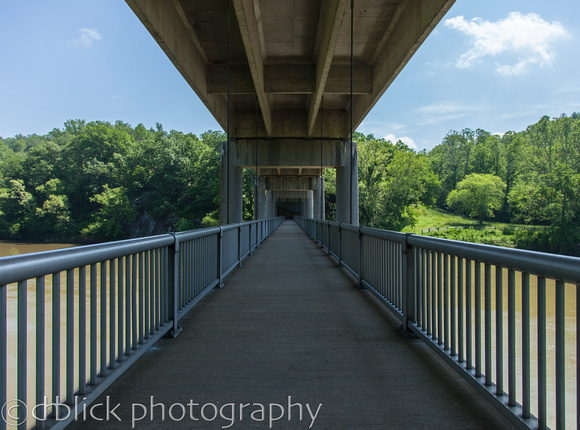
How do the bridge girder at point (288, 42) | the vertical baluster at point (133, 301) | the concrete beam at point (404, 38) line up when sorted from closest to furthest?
the vertical baluster at point (133, 301) < the concrete beam at point (404, 38) < the bridge girder at point (288, 42)

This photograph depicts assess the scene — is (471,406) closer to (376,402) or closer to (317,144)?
(376,402)

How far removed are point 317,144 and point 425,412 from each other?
16.2m

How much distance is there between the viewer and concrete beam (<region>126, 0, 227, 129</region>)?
7174 millimetres

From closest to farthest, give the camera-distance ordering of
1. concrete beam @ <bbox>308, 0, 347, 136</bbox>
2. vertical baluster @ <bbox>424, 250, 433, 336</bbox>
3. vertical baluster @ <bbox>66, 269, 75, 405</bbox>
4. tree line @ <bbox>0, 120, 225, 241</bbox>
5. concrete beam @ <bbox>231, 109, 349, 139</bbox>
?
1. vertical baluster @ <bbox>66, 269, 75, 405</bbox>
2. vertical baluster @ <bbox>424, 250, 433, 336</bbox>
3. concrete beam @ <bbox>308, 0, 347, 136</bbox>
4. concrete beam @ <bbox>231, 109, 349, 139</bbox>
5. tree line @ <bbox>0, 120, 225, 241</bbox>

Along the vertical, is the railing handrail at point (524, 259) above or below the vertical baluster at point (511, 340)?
above

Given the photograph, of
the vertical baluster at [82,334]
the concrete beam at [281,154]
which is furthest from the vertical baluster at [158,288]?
the concrete beam at [281,154]

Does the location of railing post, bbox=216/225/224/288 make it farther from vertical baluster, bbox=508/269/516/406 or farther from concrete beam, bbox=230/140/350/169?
concrete beam, bbox=230/140/350/169

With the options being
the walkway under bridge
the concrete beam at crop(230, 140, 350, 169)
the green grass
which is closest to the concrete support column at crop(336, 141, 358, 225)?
the concrete beam at crop(230, 140, 350, 169)

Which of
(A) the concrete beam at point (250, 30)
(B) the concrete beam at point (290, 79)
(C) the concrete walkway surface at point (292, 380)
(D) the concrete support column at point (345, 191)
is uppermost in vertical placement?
(B) the concrete beam at point (290, 79)

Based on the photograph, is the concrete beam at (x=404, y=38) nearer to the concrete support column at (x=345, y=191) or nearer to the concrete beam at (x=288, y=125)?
the concrete beam at (x=288, y=125)

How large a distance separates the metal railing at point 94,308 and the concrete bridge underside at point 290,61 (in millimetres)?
4977

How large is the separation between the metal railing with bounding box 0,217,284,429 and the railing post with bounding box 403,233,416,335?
2230 mm

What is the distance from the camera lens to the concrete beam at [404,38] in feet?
22.9

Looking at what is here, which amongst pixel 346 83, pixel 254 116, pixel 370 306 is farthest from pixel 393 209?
pixel 370 306
